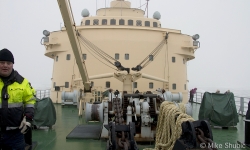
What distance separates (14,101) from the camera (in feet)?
9.75

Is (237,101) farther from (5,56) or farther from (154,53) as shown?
(5,56)

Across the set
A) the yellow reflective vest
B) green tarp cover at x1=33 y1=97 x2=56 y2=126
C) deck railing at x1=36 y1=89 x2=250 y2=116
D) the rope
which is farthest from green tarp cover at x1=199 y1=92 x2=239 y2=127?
the yellow reflective vest

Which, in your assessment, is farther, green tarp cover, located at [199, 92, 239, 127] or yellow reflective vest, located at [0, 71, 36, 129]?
green tarp cover, located at [199, 92, 239, 127]

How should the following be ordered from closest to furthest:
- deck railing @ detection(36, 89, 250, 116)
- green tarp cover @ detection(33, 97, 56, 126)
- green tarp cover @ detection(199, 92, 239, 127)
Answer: green tarp cover @ detection(33, 97, 56, 126)
green tarp cover @ detection(199, 92, 239, 127)
deck railing @ detection(36, 89, 250, 116)

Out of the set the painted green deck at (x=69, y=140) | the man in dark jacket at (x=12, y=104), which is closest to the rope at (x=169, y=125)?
the painted green deck at (x=69, y=140)

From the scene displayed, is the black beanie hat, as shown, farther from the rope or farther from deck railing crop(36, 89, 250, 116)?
deck railing crop(36, 89, 250, 116)

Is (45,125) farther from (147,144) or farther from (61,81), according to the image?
(61,81)

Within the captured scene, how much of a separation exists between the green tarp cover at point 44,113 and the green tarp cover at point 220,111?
15.5ft

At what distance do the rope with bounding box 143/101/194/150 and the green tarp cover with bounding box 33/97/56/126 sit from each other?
3.65 m

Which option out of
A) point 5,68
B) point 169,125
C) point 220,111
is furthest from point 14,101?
point 220,111

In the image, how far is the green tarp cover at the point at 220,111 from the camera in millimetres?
7500

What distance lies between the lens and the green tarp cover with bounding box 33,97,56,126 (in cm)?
702

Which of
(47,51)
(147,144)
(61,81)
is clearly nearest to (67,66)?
(61,81)

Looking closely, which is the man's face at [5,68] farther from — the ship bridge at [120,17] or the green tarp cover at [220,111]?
the ship bridge at [120,17]
